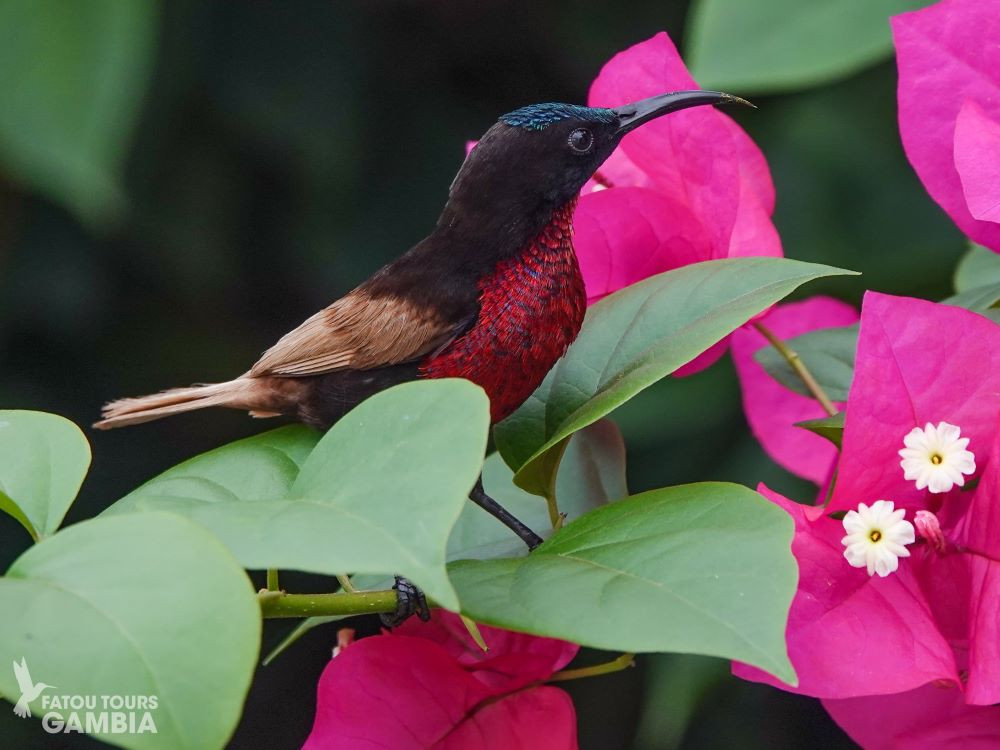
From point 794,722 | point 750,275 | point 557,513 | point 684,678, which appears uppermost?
point 750,275

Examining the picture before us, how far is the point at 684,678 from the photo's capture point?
1385mm

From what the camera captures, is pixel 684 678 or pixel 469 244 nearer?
pixel 469 244

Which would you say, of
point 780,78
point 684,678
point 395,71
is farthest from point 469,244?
point 395,71

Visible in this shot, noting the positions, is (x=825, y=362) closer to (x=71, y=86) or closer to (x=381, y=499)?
(x=381, y=499)

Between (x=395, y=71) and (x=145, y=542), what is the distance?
1.46 meters

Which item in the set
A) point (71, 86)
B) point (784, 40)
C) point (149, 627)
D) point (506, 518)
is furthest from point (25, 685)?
point (71, 86)

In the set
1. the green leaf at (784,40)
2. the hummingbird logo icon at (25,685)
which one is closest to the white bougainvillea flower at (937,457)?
the hummingbird logo icon at (25,685)

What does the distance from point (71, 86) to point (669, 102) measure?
910 mm

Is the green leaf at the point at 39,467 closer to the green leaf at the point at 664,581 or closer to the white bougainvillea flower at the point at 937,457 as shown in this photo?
the green leaf at the point at 664,581

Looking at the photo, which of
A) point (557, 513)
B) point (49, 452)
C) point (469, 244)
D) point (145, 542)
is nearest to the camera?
point (145, 542)

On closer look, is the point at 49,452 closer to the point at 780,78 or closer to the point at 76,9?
the point at 780,78

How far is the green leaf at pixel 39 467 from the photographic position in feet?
1.61

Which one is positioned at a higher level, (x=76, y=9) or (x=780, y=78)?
(x=76, y=9)

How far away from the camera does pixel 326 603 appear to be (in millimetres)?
505
